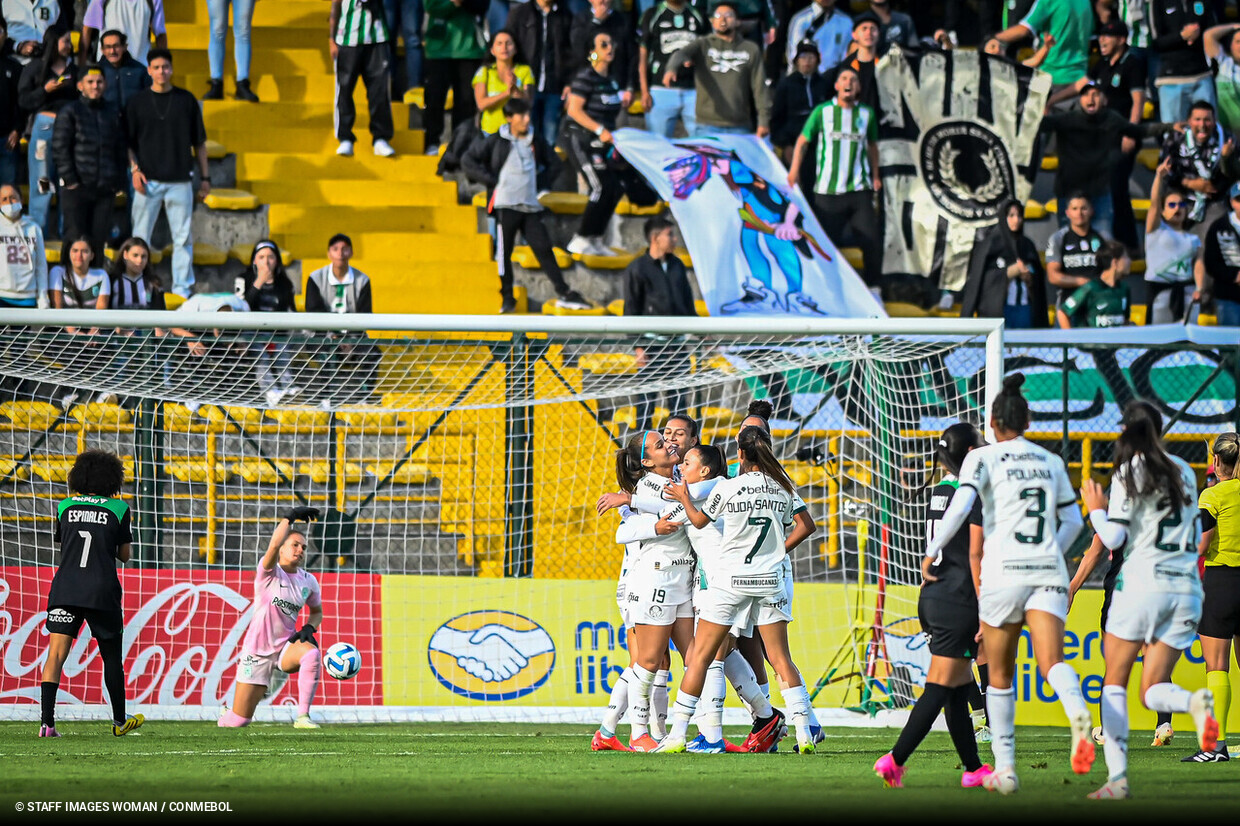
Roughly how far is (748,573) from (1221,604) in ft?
9.64

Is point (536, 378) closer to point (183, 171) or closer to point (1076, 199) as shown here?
point (183, 171)

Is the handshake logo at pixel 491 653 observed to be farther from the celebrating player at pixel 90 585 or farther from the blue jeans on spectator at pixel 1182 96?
the blue jeans on spectator at pixel 1182 96

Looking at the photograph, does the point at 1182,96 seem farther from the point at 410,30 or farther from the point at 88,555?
the point at 88,555

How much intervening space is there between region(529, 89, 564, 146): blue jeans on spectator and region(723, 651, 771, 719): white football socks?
339 inches

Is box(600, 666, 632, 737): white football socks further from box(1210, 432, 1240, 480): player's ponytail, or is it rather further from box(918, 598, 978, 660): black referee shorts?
box(1210, 432, 1240, 480): player's ponytail

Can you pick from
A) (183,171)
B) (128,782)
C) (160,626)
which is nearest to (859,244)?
(183,171)

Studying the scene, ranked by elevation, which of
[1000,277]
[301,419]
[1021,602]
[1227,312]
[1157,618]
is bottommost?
[1157,618]

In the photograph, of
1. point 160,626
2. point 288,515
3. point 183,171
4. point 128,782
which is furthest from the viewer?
point 183,171

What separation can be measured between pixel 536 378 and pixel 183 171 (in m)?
4.68

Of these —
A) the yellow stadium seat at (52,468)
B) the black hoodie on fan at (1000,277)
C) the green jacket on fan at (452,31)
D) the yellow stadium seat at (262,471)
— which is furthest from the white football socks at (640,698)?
the green jacket on fan at (452,31)

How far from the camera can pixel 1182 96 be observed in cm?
1819

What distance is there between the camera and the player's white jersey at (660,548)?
9469 millimetres

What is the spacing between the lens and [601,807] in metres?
6.44

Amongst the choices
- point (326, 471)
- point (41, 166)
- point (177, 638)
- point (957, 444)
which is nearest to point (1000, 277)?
point (326, 471)
